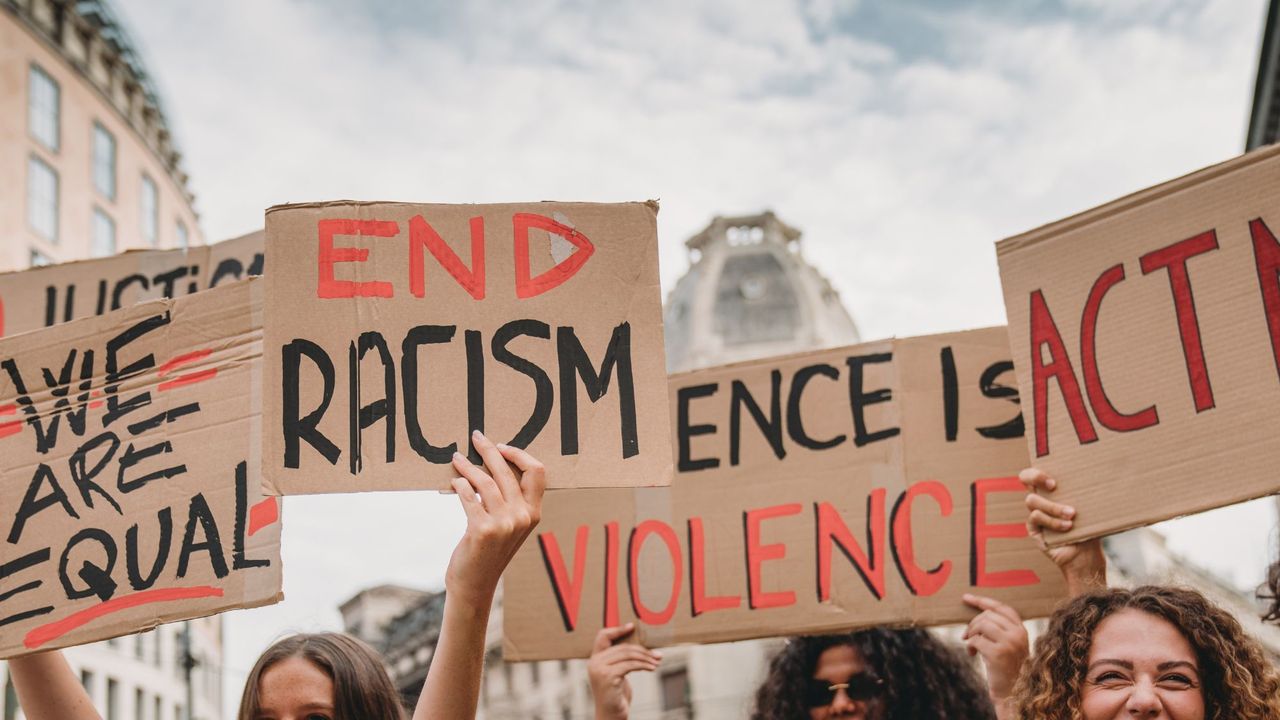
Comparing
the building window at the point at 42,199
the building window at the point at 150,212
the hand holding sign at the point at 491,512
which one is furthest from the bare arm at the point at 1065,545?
the building window at the point at 150,212

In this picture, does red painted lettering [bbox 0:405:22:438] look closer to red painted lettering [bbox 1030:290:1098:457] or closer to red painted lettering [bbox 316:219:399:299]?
red painted lettering [bbox 316:219:399:299]

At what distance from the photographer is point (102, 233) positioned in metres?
35.2

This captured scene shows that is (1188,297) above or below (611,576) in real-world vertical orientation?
above

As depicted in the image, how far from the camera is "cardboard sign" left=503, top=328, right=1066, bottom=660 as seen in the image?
12.6ft

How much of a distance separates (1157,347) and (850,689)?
131 centimetres

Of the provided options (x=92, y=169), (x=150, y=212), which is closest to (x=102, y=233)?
(x=92, y=169)

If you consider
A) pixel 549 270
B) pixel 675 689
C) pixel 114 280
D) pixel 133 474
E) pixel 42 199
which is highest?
pixel 42 199

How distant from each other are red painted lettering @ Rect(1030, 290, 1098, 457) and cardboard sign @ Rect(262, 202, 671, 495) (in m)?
0.96

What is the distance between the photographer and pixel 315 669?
2910mm

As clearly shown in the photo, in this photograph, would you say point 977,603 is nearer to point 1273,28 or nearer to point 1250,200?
point 1250,200

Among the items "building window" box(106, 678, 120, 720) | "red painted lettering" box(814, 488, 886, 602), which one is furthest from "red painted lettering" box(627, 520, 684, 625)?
"building window" box(106, 678, 120, 720)

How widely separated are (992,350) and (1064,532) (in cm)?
85

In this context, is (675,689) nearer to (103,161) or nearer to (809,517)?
(103,161)

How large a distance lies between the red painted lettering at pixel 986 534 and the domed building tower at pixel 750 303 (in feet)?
104
